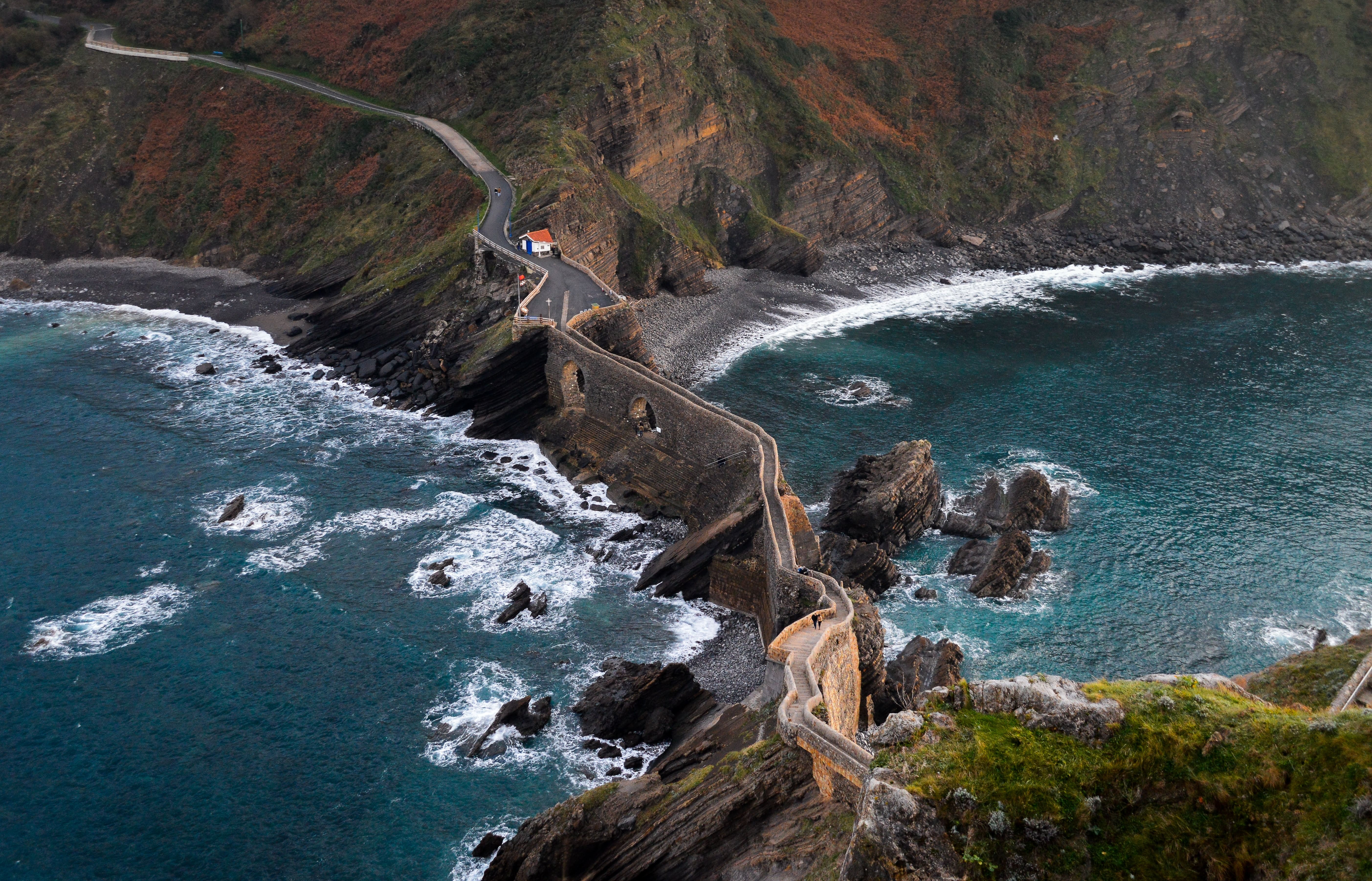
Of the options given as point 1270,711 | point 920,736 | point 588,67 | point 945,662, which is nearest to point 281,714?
point 945,662

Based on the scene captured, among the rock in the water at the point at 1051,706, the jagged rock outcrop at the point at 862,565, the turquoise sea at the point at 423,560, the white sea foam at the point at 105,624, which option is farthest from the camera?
the jagged rock outcrop at the point at 862,565

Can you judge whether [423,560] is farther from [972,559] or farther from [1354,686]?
[1354,686]

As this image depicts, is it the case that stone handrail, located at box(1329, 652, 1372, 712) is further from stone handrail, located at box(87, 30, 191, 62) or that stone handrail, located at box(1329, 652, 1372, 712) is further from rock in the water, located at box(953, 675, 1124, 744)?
stone handrail, located at box(87, 30, 191, 62)

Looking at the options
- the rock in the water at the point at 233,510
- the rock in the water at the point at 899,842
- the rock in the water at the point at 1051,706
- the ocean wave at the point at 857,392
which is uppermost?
the rock in the water at the point at 1051,706

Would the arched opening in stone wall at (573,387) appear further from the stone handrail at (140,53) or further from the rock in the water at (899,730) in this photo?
the stone handrail at (140,53)

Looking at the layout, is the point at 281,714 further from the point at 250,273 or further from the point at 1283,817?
the point at 250,273

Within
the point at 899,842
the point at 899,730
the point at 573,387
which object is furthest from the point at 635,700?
the point at 573,387

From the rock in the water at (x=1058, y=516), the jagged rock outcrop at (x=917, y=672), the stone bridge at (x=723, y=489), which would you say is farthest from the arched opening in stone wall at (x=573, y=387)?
the rock in the water at (x=1058, y=516)
